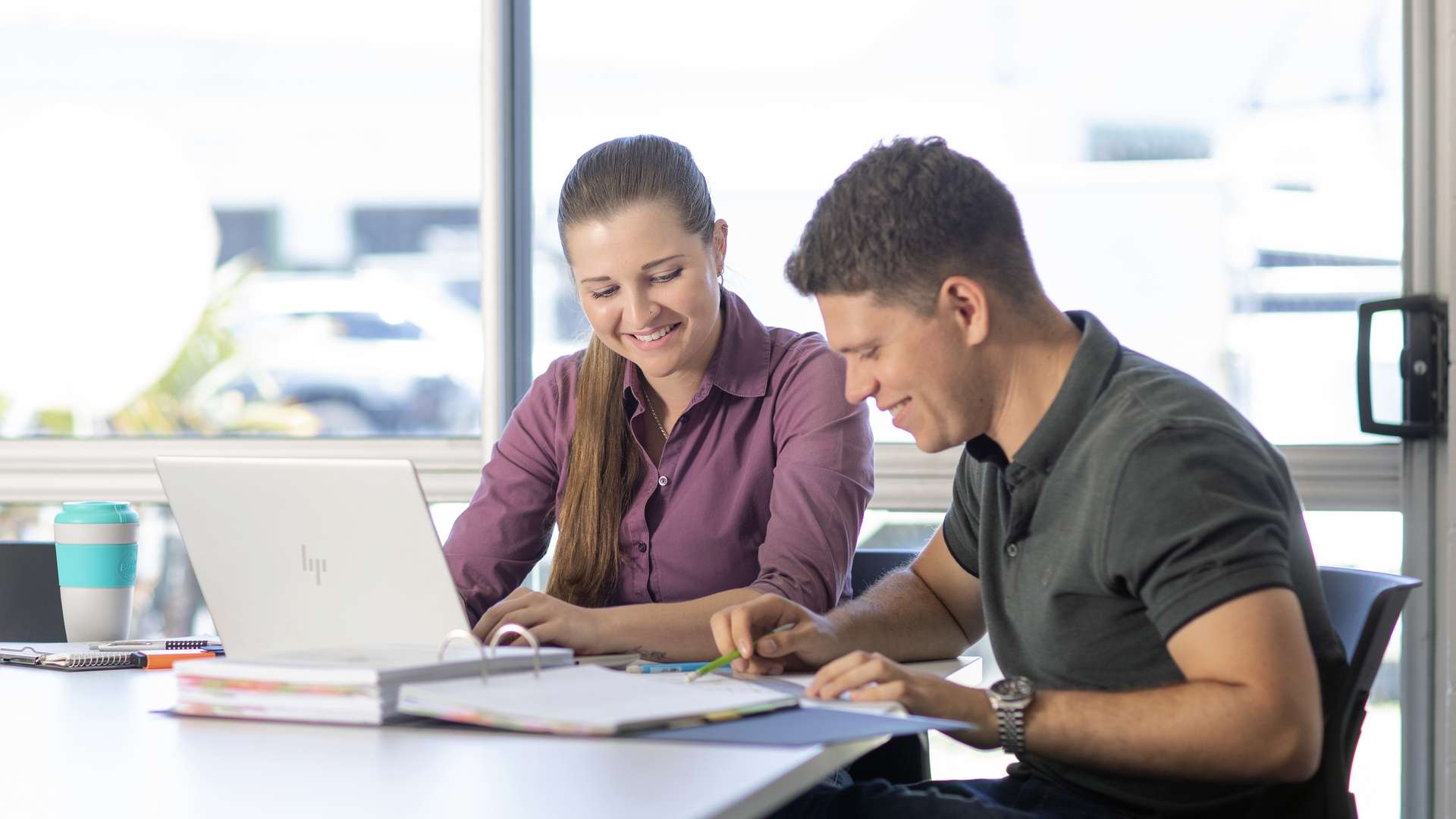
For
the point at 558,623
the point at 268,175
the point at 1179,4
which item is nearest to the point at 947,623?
the point at 558,623

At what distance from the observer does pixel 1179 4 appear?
2.61 metres

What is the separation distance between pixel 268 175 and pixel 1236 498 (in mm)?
2482

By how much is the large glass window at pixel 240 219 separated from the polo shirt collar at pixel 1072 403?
73.0 inches

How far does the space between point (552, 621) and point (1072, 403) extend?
0.60m

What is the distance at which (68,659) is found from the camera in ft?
4.98

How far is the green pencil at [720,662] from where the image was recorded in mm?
1253

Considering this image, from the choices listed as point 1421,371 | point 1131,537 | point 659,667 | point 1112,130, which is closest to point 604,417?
point 659,667

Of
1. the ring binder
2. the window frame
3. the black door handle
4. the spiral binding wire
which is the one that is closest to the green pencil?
the ring binder

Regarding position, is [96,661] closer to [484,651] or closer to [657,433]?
[484,651]

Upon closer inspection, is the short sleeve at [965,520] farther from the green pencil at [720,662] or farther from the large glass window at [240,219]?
the large glass window at [240,219]

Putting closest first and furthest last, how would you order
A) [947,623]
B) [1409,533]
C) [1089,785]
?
[1089,785]
[947,623]
[1409,533]

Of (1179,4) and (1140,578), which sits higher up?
(1179,4)

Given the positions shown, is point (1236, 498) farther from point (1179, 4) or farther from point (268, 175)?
point (268, 175)

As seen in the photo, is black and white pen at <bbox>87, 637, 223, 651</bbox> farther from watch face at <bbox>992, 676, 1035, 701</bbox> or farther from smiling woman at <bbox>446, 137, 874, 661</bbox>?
watch face at <bbox>992, 676, 1035, 701</bbox>
